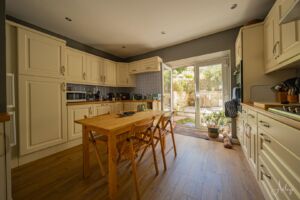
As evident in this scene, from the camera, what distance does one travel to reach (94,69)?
3.33 m

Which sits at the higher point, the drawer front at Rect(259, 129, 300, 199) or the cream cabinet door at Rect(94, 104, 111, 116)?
the cream cabinet door at Rect(94, 104, 111, 116)

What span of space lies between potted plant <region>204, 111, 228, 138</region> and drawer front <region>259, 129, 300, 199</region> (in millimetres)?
1807

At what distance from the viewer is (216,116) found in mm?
3189

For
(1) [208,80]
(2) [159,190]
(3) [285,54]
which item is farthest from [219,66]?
(2) [159,190]

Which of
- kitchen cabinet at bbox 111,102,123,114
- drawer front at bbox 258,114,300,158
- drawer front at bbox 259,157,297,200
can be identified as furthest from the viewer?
kitchen cabinet at bbox 111,102,123,114

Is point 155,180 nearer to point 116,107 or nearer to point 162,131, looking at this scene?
point 162,131

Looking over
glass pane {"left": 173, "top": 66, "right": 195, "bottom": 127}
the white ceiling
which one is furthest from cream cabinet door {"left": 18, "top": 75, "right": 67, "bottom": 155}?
glass pane {"left": 173, "top": 66, "right": 195, "bottom": 127}

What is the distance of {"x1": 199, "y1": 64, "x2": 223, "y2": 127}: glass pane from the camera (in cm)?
324

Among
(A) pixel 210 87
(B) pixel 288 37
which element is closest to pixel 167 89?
(A) pixel 210 87

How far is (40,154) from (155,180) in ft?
6.83

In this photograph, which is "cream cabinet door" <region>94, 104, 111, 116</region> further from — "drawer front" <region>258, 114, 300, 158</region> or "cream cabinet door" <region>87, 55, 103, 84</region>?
"drawer front" <region>258, 114, 300, 158</region>

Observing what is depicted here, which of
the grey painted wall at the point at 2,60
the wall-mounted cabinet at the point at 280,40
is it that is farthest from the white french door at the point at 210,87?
the grey painted wall at the point at 2,60

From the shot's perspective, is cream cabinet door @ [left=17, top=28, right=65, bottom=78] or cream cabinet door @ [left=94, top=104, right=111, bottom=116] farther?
cream cabinet door @ [left=94, top=104, right=111, bottom=116]

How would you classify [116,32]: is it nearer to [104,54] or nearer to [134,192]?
[104,54]
